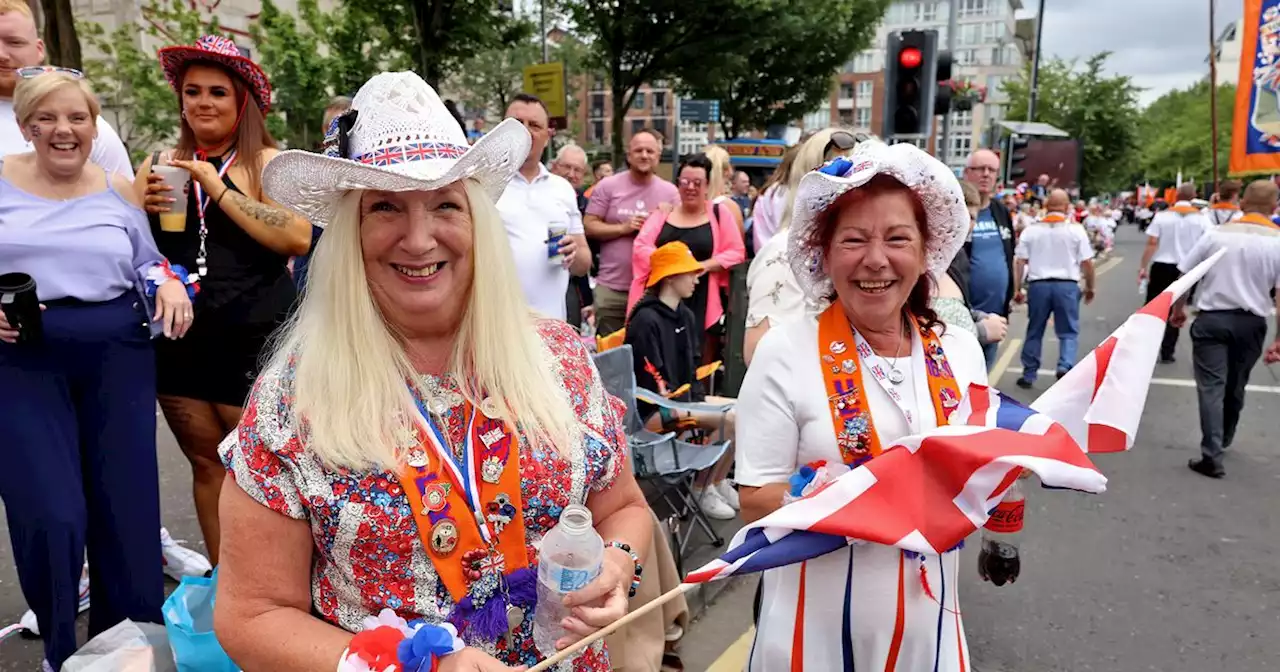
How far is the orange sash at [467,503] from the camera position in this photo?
144 centimetres

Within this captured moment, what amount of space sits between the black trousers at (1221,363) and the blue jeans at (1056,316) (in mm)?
2361

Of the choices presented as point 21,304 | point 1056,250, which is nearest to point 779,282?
point 21,304

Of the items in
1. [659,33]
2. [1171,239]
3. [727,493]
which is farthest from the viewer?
[659,33]

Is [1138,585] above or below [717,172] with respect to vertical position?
below

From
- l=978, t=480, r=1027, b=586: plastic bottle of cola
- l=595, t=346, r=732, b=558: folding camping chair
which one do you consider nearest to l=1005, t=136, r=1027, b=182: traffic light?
l=595, t=346, r=732, b=558: folding camping chair

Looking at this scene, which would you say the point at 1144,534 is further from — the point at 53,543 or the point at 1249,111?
the point at 1249,111

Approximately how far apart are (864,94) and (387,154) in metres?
86.3

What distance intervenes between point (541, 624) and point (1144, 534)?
4.66 meters

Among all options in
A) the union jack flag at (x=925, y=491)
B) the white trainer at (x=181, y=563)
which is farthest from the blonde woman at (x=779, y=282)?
the white trainer at (x=181, y=563)

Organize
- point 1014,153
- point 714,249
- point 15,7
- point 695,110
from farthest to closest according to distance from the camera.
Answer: point 695,110 → point 1014,153 → point 714,249 → point 15,7

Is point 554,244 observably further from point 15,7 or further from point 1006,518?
point 1006,518

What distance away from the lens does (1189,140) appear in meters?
54.2

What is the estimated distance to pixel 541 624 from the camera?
1493 mm

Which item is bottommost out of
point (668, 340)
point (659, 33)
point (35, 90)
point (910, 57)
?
point (668, 340)
